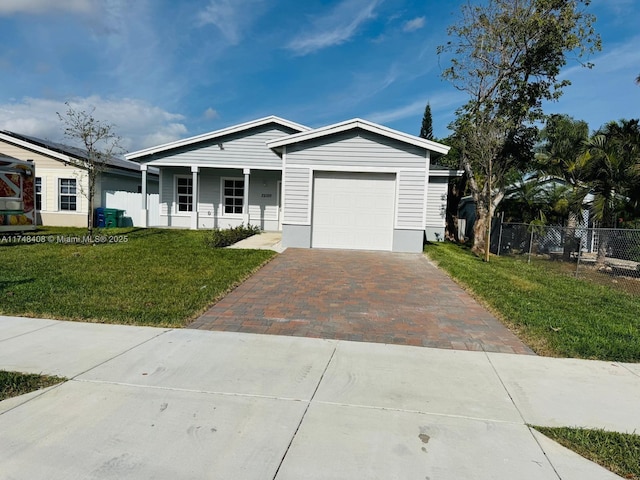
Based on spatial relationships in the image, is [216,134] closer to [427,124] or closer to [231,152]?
[231,152]

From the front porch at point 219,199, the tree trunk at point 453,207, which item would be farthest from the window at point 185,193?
the tree trunk at point 453,207

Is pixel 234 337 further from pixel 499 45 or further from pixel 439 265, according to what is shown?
pixel 499 45

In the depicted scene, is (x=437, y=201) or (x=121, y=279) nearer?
(x=121, y=279)

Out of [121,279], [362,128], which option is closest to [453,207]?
[362,128]

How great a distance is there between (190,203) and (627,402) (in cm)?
1852

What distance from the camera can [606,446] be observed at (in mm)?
2945

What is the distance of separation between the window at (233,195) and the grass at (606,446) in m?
17.3

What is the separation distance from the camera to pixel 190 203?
63.7 feet

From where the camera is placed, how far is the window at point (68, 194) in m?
18.6

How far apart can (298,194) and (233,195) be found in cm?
724

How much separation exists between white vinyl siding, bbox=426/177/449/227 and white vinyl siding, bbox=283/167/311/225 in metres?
7.73

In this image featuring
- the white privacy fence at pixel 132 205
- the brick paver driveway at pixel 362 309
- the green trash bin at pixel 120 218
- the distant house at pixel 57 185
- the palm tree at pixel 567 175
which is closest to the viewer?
the brick paver driveway at pixel 362 309

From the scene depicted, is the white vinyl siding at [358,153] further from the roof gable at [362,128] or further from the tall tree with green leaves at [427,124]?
the tall tree with green leaves at [427,124]

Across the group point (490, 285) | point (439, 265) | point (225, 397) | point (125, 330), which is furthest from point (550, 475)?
point (439, 265)
